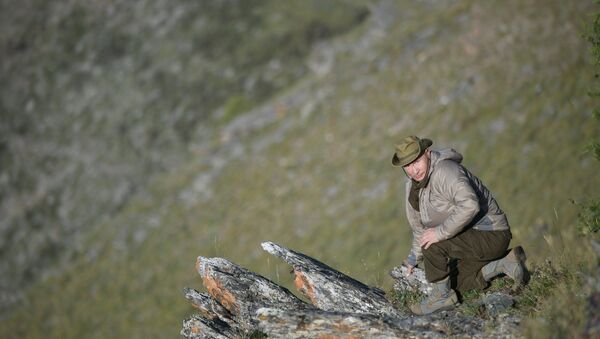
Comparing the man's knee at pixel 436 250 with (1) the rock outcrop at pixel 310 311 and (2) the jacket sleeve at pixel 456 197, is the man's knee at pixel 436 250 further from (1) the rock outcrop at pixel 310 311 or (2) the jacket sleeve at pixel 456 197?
(1) the rock outcrop at pixel 310 311

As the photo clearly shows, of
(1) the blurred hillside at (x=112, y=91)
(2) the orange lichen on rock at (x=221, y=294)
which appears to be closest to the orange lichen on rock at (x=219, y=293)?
(2) the orange lichen on rock at (x=221, y=294)

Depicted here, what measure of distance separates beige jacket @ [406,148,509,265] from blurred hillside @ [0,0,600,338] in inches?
331

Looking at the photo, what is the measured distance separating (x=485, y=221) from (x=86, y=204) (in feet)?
95.7

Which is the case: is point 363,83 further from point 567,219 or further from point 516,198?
point 567,219

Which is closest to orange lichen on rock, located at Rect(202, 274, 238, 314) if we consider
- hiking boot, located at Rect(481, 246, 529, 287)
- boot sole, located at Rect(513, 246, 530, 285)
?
hiking boot, located at Rect(481, 246, 529, 287)

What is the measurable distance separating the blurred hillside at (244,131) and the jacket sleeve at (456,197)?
351 inches

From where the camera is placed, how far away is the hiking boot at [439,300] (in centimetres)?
704

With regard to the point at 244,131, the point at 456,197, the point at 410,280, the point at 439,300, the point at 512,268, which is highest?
the point at 244,131

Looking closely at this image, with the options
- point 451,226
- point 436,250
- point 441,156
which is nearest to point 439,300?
point 436,250

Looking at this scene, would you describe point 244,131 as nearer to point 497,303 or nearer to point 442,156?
point 442,156

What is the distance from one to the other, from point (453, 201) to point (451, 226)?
34cm

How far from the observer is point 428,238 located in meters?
7.11

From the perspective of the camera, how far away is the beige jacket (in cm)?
668

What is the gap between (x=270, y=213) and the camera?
25219mm
